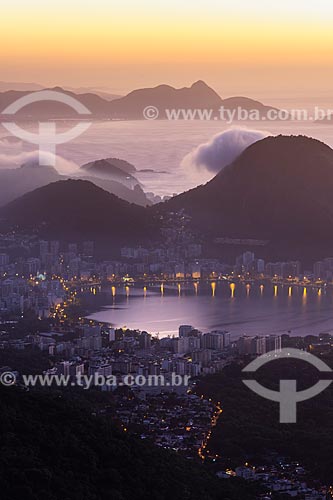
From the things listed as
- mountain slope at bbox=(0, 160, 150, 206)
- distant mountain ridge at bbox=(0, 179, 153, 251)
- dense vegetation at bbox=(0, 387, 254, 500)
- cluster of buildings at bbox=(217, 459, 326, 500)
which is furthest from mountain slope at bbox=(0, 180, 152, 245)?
dense vegetation at bbox=(0, 387, 254, 500)

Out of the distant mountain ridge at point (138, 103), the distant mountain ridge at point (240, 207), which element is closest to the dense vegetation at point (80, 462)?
the distant mountain ridge at point (240, 207)

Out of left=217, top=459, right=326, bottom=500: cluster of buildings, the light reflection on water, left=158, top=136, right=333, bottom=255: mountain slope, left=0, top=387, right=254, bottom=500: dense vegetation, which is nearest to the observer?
left=0, top=387, right=254, bottom=500: dense vegetation

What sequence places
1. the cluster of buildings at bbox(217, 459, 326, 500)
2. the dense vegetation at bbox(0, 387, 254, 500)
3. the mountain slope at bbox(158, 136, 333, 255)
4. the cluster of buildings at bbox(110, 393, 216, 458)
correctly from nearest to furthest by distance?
the dense vegetation at bbox(0, 387, 254, 500)
the cluster of buildings at bbox(217, 459, 326, 500)
the cluster of buildings at bbox(110, 393, 216, 458)
the mountain slope at bbox(158, 136, 333, 255)

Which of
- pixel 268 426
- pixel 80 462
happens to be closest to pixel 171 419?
pixel 268 426

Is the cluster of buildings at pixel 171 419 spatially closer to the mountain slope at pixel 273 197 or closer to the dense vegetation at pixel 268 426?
the dense vegetation at pixel 268 426

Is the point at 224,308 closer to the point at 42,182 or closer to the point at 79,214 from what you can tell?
the point at 79,214

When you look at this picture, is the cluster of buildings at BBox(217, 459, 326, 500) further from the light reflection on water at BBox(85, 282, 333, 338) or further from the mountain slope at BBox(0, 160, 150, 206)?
the mountain slope at BBox(0, 160, 150, 206)
